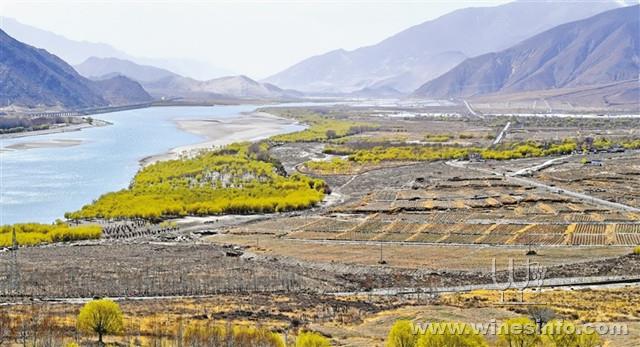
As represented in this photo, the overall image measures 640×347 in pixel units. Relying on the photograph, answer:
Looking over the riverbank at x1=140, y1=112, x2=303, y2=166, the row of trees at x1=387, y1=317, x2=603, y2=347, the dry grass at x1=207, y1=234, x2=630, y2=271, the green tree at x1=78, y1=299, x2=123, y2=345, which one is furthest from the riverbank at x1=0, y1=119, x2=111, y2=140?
the row of trees at x1=387, y1=317, x2=603, y2=347

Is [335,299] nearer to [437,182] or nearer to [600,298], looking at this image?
[600,298]

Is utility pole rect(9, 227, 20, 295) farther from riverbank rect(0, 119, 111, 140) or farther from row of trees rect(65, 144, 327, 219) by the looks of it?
A: riverbank rect(0, 119, 111, 140)

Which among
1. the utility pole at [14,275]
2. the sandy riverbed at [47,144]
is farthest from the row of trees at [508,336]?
the sandy riverbed at [47,144]

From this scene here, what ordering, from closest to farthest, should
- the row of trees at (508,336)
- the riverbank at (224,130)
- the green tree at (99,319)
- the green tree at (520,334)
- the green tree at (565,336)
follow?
the row of trees at (508,336)
the green tree at (565,336)
the green tree at (520,334)
the green tree at (99,319)
the riverbank at (224,130)

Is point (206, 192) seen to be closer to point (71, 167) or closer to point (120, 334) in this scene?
point (71, 167)

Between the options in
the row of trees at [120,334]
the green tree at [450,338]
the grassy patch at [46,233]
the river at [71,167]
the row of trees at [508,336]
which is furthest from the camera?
the river at [71,167]

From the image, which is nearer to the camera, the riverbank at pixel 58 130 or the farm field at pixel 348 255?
the farm field at pixel 348 255

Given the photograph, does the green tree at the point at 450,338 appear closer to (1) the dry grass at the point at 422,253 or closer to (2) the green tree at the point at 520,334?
(2) the green tree at the point at 520,334

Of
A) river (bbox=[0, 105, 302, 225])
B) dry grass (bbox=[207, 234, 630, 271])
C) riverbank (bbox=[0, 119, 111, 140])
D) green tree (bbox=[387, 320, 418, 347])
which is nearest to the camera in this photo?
green tree (bbox=[387, 320, 418, 347])
